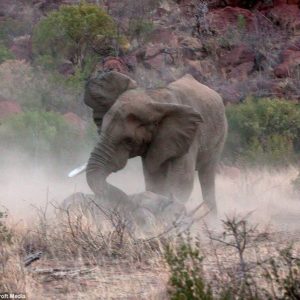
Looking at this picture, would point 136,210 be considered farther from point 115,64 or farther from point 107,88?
point 115,64

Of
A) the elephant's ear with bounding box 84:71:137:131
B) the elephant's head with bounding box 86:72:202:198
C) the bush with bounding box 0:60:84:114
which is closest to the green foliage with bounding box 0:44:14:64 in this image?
the bush with bounding box 0:60:84:114

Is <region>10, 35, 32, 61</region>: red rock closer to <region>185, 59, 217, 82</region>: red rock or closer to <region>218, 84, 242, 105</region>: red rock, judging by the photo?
<region>185, 59, 217, 82</region>: red rock

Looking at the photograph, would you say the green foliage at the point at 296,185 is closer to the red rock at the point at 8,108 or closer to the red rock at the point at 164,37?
the red rock at the point at 8,108

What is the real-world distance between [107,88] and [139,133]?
2.28 ft

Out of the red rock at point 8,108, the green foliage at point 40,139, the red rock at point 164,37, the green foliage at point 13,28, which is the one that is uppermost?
the green foliage at point 13,28

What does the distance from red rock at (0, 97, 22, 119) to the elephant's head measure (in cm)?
967

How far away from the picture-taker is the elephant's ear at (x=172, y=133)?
9.07 metres

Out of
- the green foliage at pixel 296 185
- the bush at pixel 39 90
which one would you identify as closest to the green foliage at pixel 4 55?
the bush at pixel 39 90

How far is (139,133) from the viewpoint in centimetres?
882

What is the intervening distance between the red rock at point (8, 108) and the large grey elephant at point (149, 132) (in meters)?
9.31

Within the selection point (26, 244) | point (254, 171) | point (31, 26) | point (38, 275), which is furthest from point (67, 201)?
point (31, 26)

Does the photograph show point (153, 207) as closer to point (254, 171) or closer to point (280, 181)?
point (280, 181)

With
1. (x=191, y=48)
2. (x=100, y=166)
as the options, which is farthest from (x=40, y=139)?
(x=191, y=48)

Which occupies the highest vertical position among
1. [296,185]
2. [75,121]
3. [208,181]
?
[75,121]
